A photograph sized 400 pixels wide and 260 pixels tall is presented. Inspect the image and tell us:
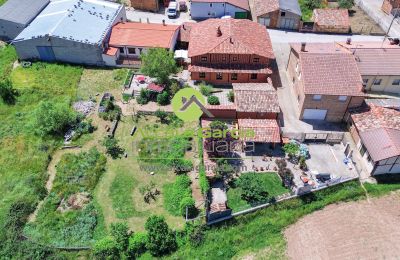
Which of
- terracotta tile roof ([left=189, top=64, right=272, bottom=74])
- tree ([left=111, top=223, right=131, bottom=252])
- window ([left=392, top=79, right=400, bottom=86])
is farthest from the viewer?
terracotta tile roof ([left=189, top=64, right=272, bottom=74])

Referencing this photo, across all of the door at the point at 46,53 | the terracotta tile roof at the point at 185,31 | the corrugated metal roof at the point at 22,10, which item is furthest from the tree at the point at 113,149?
the corrugated metal roof at the point at 22,10

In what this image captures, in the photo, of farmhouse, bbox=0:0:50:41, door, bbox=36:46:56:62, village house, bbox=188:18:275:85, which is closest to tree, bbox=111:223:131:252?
village house, bbox=188:18:275:85

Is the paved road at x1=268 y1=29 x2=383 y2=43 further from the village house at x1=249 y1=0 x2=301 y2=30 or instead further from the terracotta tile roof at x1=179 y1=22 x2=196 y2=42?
the terracotta tile roof at x1=179 y1=22 x2=196 y2=42

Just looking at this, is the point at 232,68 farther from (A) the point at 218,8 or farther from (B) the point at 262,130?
(A) the point at 218,8

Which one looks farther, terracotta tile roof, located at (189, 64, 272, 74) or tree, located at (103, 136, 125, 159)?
terracotta tile roof, located at (189, 64, 272, 74)

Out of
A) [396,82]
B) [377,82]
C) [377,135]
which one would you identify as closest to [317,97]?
[377,135]

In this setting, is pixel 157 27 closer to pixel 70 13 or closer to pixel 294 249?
pixel 70 13
